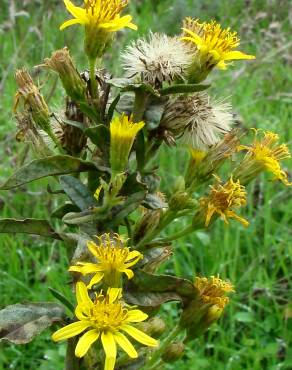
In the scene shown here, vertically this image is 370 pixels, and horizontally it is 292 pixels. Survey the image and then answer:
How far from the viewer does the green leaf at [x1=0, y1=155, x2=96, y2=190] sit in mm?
1311

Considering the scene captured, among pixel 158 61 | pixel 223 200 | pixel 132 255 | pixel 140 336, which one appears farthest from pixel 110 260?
pixel 158 61

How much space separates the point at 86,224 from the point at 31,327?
21 cm

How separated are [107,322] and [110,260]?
108mm

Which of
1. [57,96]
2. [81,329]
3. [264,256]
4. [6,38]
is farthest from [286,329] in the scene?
[6,38]

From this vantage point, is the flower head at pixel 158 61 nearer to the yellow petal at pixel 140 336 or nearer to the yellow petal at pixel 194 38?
the yellow petal at pixel 194 38

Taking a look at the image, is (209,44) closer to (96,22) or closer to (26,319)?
(96,22)

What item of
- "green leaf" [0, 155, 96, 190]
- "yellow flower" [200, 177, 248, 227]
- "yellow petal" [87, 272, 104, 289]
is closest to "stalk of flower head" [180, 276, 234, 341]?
"yellow flower" [200, 177, 248, 227]

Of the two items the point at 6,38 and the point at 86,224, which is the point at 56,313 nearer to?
the point at 86,224

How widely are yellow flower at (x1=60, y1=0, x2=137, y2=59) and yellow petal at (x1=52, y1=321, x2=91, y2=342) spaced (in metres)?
0.48

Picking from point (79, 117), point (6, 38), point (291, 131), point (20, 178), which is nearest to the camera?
point (20, 178)

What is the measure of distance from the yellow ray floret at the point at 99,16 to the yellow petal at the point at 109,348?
1.81 ft

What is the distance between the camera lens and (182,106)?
1362 millimetres

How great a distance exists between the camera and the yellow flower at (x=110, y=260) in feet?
4.37

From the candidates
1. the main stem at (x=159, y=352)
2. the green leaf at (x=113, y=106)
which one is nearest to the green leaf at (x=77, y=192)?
the green leaf at (x=113, y=106)
